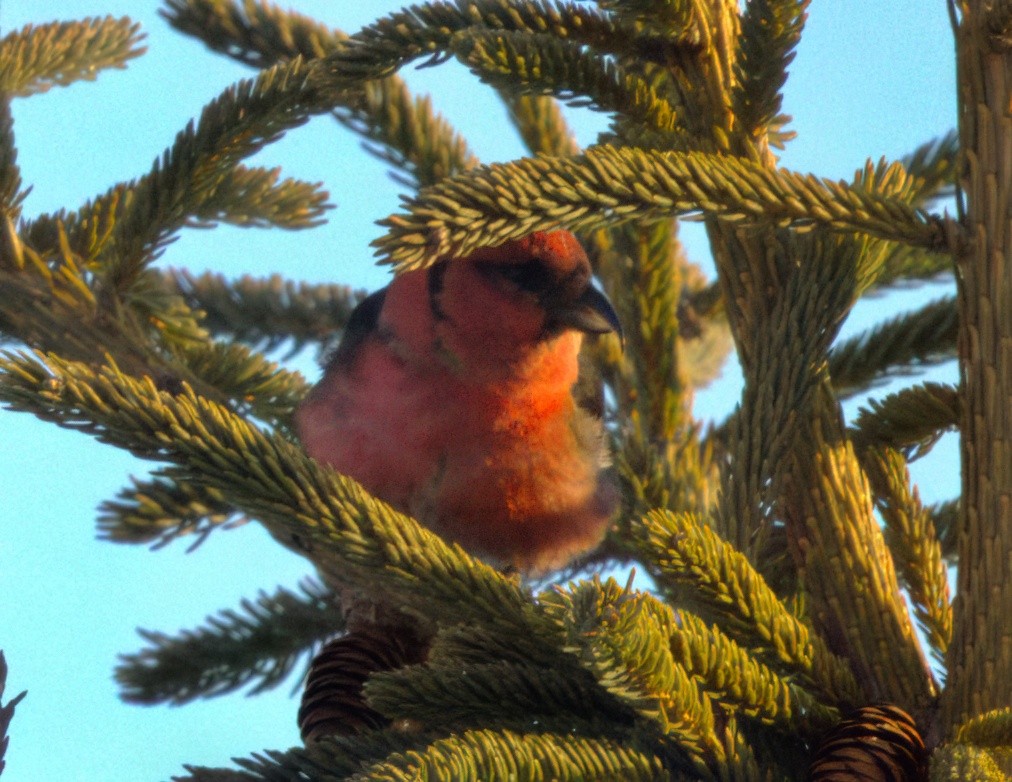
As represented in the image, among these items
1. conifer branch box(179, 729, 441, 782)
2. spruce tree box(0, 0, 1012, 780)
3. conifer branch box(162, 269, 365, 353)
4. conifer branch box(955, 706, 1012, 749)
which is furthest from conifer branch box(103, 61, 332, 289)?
conifer branch box(955, 706, 1012, 749)

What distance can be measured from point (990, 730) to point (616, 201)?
489 millimetres

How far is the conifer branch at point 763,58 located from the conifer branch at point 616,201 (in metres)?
0.16

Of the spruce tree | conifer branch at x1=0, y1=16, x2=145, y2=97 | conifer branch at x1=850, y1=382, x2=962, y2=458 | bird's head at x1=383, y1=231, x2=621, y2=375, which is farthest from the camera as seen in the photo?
bird's head at x1=383, y1=231, x2=621, y2=375

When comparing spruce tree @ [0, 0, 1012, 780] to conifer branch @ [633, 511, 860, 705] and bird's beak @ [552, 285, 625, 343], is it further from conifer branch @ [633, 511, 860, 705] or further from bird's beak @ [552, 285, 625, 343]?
bird's beak @ [552, 285, 625, 343]

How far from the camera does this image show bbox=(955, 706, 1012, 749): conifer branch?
84 centimetres

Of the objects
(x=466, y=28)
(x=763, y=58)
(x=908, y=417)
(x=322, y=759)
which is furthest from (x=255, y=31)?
(x=322, y=759)

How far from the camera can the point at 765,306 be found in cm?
124

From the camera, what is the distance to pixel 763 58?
1.14 metres

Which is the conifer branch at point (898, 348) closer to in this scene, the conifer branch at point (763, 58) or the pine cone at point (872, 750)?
the conifer branch at point (763, 58)

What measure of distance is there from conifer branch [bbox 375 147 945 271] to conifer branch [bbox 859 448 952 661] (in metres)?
0.34

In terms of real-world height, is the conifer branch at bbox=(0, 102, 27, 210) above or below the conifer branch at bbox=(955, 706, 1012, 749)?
above

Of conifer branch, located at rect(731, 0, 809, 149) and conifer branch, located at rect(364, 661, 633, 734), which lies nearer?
conifer branch, located at rect(364, 661, 633, 734)

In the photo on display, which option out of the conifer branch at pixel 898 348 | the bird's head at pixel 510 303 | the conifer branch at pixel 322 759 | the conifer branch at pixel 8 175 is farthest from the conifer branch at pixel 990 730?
the conifer branch at pixel 8 175

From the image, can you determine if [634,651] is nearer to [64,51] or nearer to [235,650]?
[235,650]
